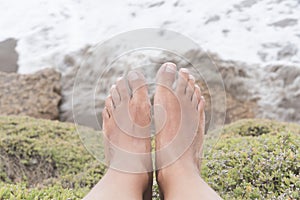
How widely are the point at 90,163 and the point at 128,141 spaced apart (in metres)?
0.84

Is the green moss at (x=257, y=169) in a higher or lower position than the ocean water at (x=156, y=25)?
higher

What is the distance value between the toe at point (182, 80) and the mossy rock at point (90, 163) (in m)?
0.35

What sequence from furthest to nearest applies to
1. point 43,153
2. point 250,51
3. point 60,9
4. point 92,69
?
1. point 60,9
2. point 250,51
3. point 43,153
4. point 92,69

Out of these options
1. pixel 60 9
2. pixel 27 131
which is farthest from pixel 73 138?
pixel 60 9

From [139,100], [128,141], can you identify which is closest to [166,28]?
[139,100]

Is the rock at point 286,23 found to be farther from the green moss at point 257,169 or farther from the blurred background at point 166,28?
the green moss at point 257,169

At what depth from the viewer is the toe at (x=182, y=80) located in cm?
208

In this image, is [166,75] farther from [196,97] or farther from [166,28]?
[166,28]

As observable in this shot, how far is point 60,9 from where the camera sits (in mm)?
7539

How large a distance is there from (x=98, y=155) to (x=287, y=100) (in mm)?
3366

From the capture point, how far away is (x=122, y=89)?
2.07m

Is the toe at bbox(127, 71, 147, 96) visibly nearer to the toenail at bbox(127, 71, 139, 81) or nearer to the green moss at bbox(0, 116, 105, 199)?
the toenail at bbox(127, 71, 139, 81)

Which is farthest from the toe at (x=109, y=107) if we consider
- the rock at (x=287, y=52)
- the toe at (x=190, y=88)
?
the rock at (x=287, y=52)

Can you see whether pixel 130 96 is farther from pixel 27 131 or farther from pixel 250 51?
pixel 250 51
